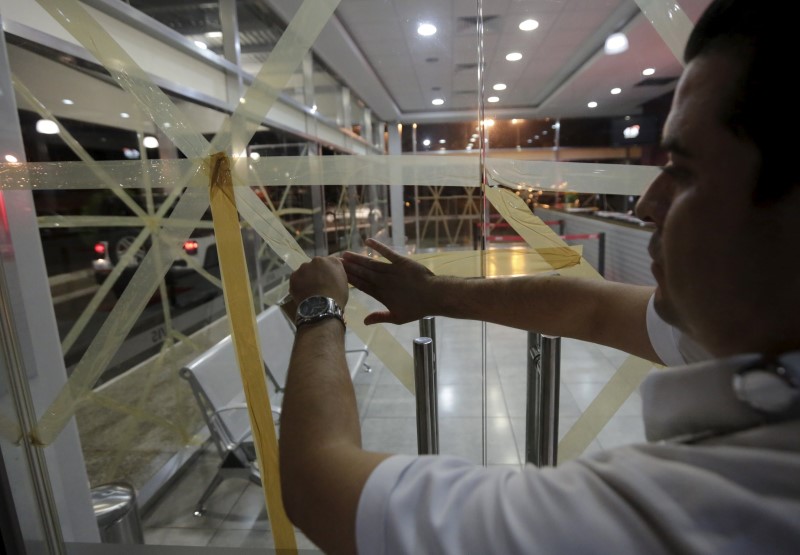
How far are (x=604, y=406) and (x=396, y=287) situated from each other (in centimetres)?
69

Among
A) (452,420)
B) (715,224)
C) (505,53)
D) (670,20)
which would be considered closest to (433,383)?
(715,224)

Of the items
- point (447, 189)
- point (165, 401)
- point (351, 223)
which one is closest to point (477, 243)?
point (447, 189)

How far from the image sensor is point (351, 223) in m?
1.65

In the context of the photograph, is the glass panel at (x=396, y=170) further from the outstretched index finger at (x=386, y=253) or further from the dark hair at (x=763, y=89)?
the dark hair at (x=763, y=89)

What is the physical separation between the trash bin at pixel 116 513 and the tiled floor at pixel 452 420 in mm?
554

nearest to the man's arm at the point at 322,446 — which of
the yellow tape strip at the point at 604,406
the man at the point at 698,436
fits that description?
the man at the point at 698,436

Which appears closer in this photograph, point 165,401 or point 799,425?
point 799,425

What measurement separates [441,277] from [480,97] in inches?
17.0

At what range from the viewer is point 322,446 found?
537 mm

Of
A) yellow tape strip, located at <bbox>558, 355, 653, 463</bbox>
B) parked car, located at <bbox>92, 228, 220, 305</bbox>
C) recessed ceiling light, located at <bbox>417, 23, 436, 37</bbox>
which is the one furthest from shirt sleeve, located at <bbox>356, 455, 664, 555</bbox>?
parked car, located at <bbox>92, 228, 220, 305</bbox>

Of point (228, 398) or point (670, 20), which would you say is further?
point (228, 398)

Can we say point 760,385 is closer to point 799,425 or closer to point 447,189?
point 799,425

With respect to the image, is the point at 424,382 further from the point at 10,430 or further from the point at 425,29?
the point at 10,430

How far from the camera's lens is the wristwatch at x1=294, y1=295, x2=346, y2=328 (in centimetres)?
69
